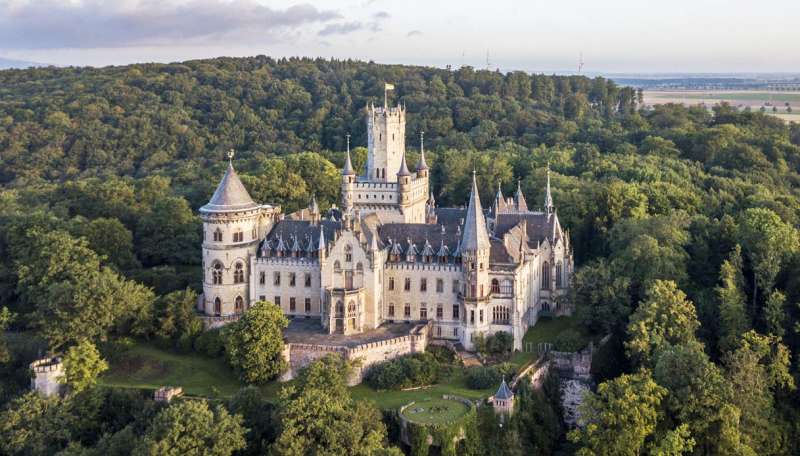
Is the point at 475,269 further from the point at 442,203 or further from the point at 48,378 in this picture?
the point at 442,203

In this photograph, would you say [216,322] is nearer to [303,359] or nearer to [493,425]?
[303,359]

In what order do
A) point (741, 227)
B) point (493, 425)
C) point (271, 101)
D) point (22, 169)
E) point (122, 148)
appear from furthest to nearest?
point (271, 101) < point (122, 148) < point (22, 169) < point (741, 227) < point (493, 425)

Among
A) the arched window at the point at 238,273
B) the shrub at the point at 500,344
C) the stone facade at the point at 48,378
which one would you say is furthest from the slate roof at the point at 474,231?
the stone facade at the point at 48,378

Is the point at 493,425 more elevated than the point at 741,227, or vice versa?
the point at 741,227

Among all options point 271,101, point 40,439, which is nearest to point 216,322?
point 40,439

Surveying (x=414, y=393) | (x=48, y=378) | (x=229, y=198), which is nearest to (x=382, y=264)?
(x=414, y=393)

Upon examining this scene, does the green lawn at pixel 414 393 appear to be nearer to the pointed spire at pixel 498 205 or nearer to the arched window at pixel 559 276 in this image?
the arched window at pixel 559 276
